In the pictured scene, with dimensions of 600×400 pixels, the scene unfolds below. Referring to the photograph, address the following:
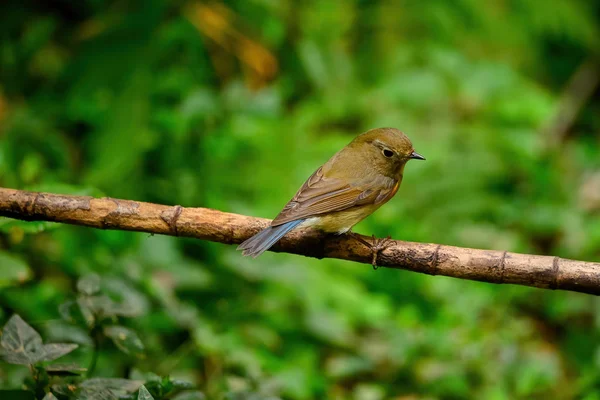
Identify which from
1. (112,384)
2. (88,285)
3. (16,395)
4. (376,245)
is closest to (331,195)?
(376,245)

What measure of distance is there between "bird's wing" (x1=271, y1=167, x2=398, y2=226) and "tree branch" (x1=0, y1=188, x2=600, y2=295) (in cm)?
36

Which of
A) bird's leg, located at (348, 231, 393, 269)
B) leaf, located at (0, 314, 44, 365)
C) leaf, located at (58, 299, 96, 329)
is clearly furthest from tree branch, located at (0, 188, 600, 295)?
leaf, located at (0, 314, 44, 365)

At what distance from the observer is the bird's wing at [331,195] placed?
3212mm

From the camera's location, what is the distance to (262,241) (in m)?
2.75

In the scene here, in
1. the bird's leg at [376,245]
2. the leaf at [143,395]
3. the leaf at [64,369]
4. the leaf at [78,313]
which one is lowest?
the leaf at [143,395]

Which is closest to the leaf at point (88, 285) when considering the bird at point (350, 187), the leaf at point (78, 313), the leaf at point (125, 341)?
the leaf at point (78, 313)

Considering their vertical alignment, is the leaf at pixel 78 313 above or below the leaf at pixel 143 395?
above

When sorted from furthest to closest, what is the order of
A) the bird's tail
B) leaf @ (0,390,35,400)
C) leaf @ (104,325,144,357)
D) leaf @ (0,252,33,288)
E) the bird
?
1. the bird
2. leaf @ (0,252,33,288)
3. the bird's tail
4. leaf @ (104,325,144,357)
5. leaf @ (0,390,35,400)

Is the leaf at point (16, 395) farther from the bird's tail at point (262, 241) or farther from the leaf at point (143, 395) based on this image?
the bird's tail at point (262, 241)

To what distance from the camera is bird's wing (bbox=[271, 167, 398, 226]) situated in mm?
3212

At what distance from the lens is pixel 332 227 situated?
3.19 m

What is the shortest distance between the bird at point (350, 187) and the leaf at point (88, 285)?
647 mm

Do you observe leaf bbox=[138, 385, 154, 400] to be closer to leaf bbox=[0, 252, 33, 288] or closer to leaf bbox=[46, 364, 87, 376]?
leaf bbox=[46, 364, 87, 376]

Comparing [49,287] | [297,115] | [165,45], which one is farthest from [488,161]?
[49,287]
